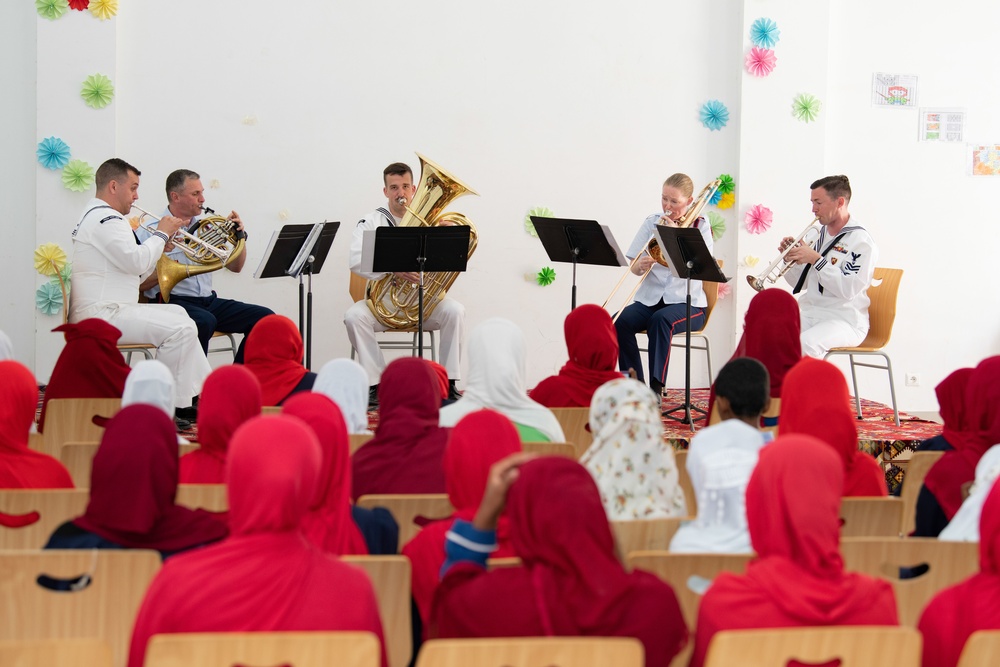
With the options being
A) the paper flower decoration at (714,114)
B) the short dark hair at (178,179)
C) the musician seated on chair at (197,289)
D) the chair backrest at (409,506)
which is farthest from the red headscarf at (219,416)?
the paper flower decoration at (714,114)

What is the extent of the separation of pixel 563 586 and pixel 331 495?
0.77 metres

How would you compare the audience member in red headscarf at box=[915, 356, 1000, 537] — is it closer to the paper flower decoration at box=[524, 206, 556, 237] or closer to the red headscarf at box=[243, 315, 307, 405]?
the red headscarf at box=[243, 315, 307, 405]

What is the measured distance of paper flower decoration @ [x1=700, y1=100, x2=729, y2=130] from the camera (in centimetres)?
814

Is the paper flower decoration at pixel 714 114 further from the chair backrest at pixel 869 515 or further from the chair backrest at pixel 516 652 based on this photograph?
the chair backrest at pixel 516 652

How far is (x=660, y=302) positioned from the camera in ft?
23.3

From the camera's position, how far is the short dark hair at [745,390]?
3225 millimetres

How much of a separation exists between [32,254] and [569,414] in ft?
15.7

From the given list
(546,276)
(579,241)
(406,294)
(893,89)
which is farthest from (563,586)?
(893,89)

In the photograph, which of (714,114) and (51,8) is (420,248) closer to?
(714,114)

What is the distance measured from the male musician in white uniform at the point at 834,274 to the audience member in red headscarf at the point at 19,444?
14.7 ft

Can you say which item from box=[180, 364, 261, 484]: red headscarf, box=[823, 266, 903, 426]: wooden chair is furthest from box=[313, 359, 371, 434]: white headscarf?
box=[823, 266, 903, 426]: wooden chair

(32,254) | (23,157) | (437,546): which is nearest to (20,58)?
(23,157)

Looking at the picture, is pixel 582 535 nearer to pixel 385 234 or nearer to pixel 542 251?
pixel 385 234

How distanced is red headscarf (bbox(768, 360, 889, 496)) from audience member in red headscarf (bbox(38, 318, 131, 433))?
297 centimetres
